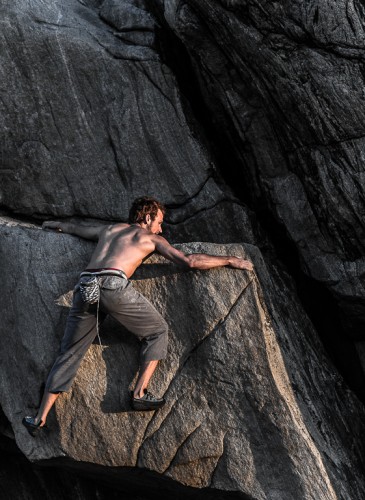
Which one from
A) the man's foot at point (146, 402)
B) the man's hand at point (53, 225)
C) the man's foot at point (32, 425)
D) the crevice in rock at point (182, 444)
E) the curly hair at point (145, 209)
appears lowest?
the man's foot at point (32, 425)

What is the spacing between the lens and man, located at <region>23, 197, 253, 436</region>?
982 cm

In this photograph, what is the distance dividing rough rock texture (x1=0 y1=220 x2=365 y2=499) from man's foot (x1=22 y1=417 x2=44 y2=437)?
13 cm

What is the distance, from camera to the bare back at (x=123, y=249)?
9.95m

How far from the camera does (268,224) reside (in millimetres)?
11914

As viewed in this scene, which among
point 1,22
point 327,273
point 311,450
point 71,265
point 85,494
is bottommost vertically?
point 85,494

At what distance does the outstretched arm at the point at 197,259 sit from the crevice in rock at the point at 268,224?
5.88 feet

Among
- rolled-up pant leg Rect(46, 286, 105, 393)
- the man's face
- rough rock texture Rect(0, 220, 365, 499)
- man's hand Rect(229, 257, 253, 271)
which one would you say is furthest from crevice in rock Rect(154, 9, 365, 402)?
rolled-up pant leg Rect(46, 286, 105, 393)

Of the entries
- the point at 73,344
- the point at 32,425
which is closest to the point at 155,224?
the point at 73,344

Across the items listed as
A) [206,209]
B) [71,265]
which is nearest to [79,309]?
→ [71,265]

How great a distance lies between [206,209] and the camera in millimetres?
11820

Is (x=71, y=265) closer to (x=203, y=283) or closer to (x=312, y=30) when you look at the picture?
(x=203, y=283)

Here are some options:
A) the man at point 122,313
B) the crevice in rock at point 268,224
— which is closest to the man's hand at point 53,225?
the man at point 122,313

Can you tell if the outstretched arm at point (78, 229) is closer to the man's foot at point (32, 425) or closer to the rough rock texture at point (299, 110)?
the man's foot at point (32, 425)

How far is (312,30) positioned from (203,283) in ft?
9.96
